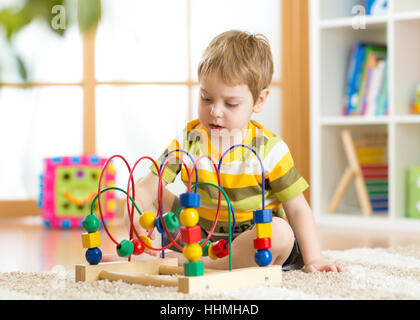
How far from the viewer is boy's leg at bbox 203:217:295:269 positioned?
1.20m

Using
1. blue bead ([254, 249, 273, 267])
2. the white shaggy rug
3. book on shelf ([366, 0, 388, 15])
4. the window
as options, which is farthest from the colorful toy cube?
blue bead ([254, 249, 273, 267])

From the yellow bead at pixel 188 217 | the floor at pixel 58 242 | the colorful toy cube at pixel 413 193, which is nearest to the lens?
the yellow bead at pixel 188 217

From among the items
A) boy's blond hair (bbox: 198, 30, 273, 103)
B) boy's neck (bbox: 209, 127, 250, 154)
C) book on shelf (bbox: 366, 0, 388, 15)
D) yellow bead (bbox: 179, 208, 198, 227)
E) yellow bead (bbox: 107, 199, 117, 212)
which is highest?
book on shelf (bbox: 366, 0, 388, 15)

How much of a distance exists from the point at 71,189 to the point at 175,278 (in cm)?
143

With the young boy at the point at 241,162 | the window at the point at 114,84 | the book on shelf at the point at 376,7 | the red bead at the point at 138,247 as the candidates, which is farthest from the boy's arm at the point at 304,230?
the window at the point at 114,84

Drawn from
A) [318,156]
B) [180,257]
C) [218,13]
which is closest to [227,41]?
[180,257]

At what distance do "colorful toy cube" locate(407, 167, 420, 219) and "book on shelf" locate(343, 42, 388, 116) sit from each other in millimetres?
250

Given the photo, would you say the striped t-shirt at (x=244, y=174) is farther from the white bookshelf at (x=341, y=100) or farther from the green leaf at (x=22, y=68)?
the green leaf at (x=22, y=68)

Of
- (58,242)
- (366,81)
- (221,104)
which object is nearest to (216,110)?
(221,104)

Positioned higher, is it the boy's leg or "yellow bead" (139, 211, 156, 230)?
"yellow bead" (139, 211, 156, 230)

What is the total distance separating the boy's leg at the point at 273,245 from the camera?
1196 mm

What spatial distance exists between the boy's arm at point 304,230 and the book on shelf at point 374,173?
128 cm

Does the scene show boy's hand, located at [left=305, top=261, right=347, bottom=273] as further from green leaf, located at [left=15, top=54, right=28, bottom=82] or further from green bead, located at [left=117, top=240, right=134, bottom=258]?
green leaf, located at [left=15, top=54, right=28, bottom=82]

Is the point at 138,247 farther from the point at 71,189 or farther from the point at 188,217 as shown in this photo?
the point at 71,189
